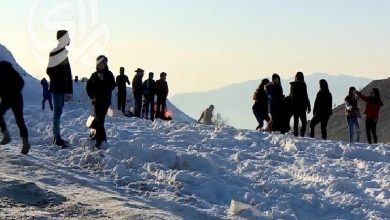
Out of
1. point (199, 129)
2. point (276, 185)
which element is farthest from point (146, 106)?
point (276, 185)

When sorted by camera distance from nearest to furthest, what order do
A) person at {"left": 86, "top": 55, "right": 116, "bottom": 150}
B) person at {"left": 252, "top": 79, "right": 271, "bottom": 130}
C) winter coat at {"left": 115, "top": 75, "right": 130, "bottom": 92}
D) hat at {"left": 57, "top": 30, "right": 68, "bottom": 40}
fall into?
hat at {"left": 57, "top": 30, "right": 68, "bottom": 40}, person at {"left": 86, "top": 55, "right": 116, "bottom": 150}, person at {"left": 252, "top": 79, "right": 271, "bottom": 130}, winter coat at {"left": 115, "top": 75, "right": 130, "bottom": 92}

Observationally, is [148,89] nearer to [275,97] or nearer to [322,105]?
[275,97]

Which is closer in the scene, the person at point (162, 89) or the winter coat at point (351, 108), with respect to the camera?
the winter coat at point (351, 108)

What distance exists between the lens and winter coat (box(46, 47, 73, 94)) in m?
13.4

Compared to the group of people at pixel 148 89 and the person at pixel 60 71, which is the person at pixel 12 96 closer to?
the person at pixel 60 71

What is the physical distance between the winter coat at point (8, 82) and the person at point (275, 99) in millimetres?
7811

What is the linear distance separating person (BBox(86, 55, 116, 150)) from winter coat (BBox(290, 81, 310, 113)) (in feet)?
20.4

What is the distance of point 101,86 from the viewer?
13414 mm

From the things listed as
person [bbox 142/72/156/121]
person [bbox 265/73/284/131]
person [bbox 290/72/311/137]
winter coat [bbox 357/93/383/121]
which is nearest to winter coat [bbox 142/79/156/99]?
person [bbox 142/72/156/121]

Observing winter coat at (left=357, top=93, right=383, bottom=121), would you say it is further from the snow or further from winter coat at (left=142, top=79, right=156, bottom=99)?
winter coat at (left=142, top=79, right=156, bottom=99)

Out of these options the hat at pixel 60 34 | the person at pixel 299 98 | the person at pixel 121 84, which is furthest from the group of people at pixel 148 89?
the hat at pixel 60 34

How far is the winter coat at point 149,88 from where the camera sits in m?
24.6

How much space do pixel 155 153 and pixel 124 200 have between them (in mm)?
3179

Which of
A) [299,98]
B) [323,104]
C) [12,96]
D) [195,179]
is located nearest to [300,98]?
[299,98]
